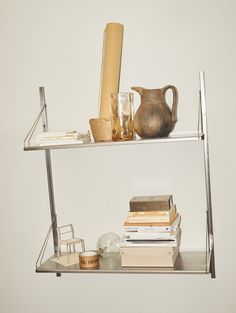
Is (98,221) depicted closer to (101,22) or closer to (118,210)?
(118,210)

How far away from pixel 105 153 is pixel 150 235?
1.64ft

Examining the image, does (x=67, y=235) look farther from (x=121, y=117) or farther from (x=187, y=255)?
(x=121, y=117)

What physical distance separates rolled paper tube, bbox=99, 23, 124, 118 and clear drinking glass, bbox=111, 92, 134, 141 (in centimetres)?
8

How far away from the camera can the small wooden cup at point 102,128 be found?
1.75 m

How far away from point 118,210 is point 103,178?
0.18 metres

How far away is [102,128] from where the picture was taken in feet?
5.74

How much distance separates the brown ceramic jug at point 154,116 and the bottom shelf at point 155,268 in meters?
0.57

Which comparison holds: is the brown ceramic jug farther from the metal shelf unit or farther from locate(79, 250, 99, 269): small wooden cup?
locate(79, 250, 99, 269): small wooden cup

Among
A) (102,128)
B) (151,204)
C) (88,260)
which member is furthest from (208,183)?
(88,260)

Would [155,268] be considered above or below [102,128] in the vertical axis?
below

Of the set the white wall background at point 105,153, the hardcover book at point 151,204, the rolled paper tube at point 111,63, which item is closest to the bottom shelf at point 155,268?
the white wall background at point 105,153

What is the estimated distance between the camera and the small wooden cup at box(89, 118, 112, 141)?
1748 millimetres

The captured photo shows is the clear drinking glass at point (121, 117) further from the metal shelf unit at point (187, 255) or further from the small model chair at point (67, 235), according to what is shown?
the small model chair at point (67, 235)

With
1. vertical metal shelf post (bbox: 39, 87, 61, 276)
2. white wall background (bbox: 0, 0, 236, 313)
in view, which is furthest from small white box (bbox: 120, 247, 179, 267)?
vertical metal shelf post (bbox: 39, 87, 61, 276)
